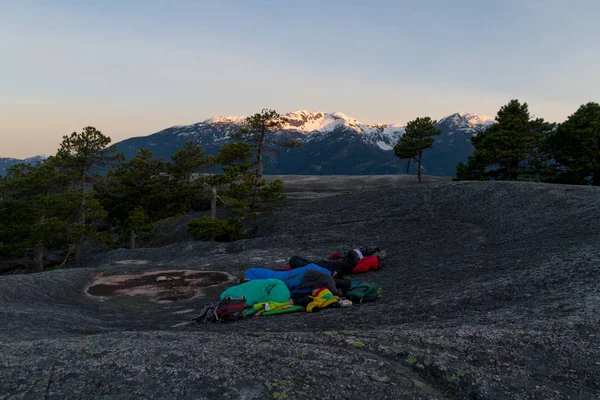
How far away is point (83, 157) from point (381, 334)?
35567mm

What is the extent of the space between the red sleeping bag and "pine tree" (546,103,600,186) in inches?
1368

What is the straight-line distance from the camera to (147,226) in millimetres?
33938

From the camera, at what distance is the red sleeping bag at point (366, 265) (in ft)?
54.8

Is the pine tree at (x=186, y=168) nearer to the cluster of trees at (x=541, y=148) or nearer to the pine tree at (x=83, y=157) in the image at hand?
the pine tree at (x=83, y=157)

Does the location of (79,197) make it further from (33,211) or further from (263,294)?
(263,294)

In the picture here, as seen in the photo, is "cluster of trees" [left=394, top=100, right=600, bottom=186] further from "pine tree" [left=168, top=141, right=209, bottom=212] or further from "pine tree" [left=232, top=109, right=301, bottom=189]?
"pine tree" [left=168, top=141, right=209, bottom=212]

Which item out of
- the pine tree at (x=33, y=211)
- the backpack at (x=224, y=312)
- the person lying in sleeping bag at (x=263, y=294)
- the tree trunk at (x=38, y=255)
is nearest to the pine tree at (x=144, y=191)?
the pine tree at (x=33, y=211)

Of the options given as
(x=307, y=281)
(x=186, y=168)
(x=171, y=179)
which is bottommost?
(x=307, y=281)

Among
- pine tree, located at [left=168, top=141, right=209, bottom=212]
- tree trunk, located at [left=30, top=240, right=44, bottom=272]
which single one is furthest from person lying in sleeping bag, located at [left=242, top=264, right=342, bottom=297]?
pine tree, located at [left=168, top=141, right=209, bottom=212]

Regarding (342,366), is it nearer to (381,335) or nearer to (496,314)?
(381,335)

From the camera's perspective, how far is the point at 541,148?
4275 cm

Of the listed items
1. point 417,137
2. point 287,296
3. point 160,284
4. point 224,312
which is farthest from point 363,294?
point 417,137

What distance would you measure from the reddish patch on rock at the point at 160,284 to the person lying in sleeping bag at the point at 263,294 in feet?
14.1

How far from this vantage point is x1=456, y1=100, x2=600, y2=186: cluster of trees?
38656 mm
